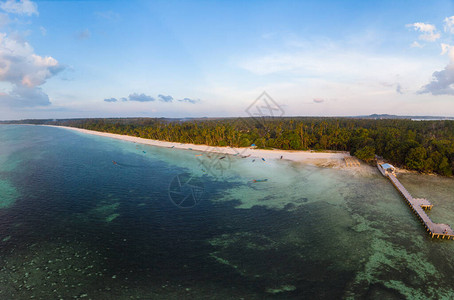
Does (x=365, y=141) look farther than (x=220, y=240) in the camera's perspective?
Yes

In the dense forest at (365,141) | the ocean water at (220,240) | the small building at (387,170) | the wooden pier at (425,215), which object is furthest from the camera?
the dense forest at (365,141)

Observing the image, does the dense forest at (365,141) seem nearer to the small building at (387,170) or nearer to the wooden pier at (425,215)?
the small building at (387,170)

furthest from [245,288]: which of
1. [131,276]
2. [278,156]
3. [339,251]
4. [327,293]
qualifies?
[278,156]

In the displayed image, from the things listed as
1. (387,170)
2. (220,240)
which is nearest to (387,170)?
(387,170)

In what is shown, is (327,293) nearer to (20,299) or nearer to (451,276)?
(451,276)

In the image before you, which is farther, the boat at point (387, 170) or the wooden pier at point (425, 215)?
the boat at point (387, 170)

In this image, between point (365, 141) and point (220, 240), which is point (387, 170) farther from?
point (220, 240)

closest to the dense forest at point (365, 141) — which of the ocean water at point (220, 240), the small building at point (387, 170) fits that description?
the small building at point (387, 170)
